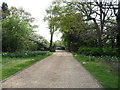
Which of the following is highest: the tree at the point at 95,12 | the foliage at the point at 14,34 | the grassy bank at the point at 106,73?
the tree at the point at 95,12

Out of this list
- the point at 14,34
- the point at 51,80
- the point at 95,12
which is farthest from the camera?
the point at 14,34

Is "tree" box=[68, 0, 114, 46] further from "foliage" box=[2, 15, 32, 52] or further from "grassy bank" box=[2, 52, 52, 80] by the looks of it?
"grassy bank" box=[2, 52, 52, 80]

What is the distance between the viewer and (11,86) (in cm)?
385

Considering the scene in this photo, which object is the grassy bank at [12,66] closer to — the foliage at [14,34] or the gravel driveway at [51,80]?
the gravel driveway at [51,80]

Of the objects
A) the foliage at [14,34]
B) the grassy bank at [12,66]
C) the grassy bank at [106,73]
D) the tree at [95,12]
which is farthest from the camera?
the foliage at [14,34]

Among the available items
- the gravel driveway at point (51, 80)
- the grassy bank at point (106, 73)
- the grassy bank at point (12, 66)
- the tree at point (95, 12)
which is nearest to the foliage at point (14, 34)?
the grassy bank at point (12, 66)

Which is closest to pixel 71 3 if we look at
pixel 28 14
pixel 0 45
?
pixel 0 45

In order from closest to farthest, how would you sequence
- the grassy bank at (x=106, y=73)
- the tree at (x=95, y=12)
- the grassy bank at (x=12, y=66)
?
the grassy bank at (x=106, y=73) → the grassy bank at (x=12, y=66) → the tree at (x=95, y=12)

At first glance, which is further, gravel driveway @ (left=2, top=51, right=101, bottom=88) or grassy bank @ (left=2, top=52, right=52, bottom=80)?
grassy bank @ (left=2, top=52, right=52, bottom=80)

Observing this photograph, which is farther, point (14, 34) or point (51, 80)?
point (14, 34)

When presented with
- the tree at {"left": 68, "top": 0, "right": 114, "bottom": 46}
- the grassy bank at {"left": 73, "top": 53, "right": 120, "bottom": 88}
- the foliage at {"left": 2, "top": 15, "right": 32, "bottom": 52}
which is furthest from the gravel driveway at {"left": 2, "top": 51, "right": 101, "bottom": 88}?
the foliage at {"left": 2, "top": 15, "right": 32, "bottom": 52}

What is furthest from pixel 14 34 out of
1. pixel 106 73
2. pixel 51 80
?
pixel 106 73

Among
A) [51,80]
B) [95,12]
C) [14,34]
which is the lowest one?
[51,80]

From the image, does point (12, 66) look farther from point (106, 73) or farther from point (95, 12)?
point (95, 12)
